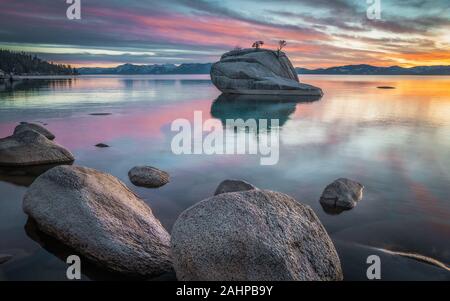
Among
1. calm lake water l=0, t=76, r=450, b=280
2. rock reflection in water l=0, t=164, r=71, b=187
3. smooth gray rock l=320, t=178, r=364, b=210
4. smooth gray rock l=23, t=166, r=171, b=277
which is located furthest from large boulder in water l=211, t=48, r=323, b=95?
smooth gray rock l=23, t=166, r=171, b=277

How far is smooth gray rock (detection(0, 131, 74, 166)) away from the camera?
17.1 metres

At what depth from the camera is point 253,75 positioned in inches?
2709

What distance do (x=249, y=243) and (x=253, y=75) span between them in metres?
64.1

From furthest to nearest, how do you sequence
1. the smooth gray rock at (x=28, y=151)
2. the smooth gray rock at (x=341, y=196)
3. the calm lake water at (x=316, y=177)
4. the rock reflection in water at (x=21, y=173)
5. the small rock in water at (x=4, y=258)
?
the smooth gray rock at (x=28, y=151) < the rock reflection in water at (x=21, y=173) < the smooth gray rock at (x=341, y=196) < the calm lake water at (x=316, y=177) < the small rock in water at (x=4, y=258)

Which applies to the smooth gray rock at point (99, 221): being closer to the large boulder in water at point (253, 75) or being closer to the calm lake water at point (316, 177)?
the calm lake water at point (316, 177)

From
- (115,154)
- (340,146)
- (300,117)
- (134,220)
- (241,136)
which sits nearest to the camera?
(134,220)

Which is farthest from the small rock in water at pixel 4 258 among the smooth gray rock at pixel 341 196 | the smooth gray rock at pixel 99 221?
the smooth gray rock at pixel 341 196

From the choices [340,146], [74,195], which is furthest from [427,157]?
[74,195]

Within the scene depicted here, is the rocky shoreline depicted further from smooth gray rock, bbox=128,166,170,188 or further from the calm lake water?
smooth gray rock, bbox=128,166,170,188

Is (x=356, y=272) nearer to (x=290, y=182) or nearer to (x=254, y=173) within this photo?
(x=290, y=182)

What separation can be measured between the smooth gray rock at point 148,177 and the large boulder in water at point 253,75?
55124 mm

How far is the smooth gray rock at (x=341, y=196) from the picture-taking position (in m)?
12.9

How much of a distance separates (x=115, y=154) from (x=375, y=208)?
14168 mm
